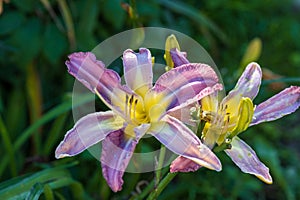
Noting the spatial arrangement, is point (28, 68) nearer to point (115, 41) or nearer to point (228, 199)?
point (115, 41)

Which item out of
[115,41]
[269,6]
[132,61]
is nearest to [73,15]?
[115,41]

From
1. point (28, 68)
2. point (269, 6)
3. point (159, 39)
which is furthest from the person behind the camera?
point (269, 6)

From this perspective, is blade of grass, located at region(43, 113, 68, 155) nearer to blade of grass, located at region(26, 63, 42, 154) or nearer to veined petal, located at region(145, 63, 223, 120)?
blade of grass, located at region(26, 63, 42, 154)

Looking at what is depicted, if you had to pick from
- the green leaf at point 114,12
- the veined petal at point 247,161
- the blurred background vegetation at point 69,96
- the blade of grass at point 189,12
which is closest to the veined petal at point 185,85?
the veined petal at point 247,161

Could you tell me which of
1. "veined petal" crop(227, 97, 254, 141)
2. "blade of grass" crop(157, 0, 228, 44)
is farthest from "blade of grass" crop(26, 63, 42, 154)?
"veined petal" crop(227, 97, 254, 141)

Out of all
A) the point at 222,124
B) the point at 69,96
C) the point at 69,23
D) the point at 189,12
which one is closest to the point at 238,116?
the point at 222,124

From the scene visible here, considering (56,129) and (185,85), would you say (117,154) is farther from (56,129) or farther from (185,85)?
(56,129)

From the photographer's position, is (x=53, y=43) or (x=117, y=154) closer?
(x=117, y=154)
